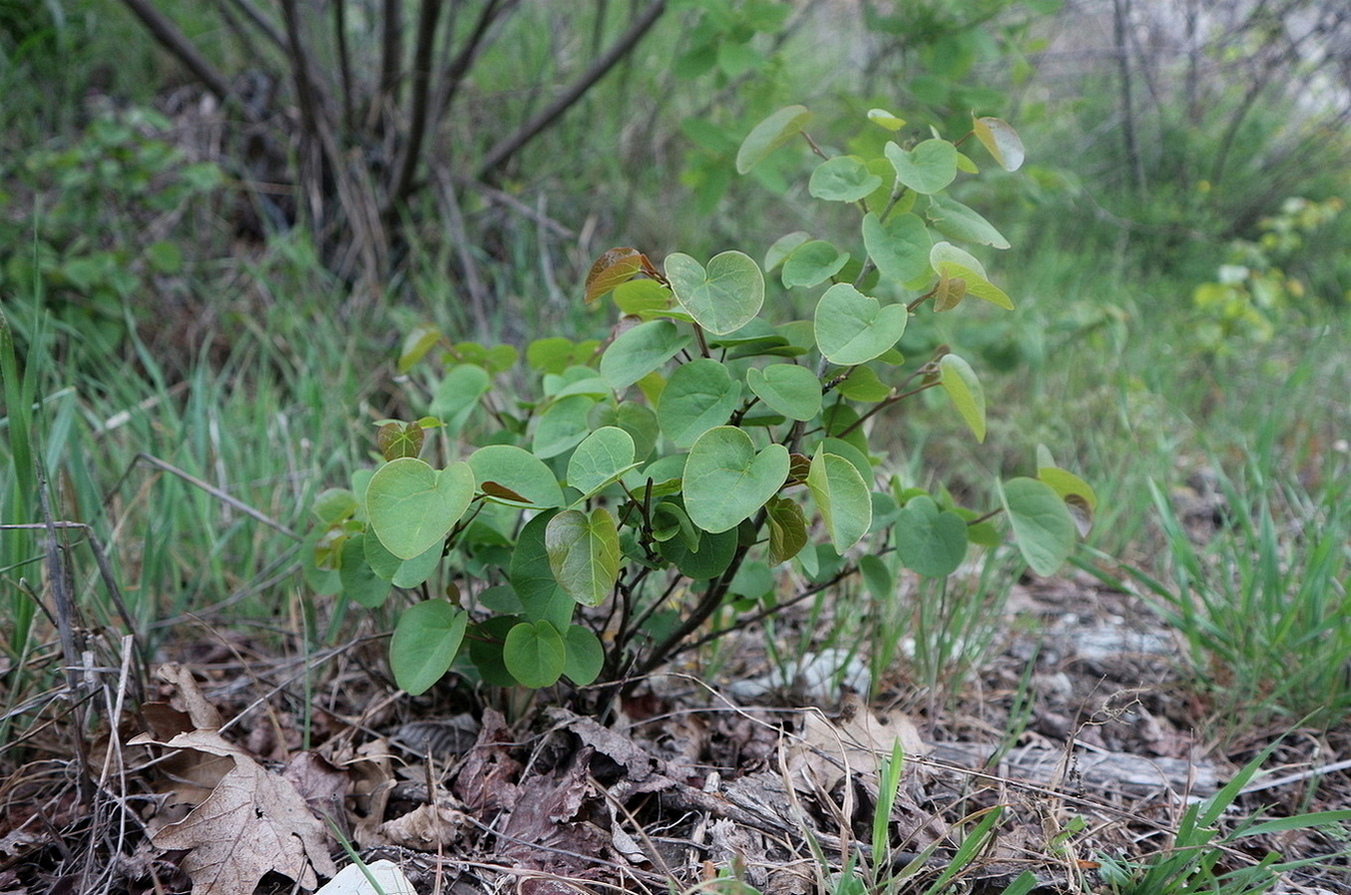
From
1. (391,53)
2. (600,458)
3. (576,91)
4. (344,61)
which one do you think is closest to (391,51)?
(391,53)

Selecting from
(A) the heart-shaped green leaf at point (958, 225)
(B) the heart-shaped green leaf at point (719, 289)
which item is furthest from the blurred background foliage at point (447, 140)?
(B) the heart-shaped green leaf at point (719, 289)

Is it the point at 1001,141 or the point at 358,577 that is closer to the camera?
the point at 1001,141

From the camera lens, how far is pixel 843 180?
1.00m

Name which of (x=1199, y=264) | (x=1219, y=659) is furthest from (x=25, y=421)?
(x=1199, y=264)

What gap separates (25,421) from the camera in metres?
1.15

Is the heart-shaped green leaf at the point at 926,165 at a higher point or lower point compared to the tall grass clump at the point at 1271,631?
higher

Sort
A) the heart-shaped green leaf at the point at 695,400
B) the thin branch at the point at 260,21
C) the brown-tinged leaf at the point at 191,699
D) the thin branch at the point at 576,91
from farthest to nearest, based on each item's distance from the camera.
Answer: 1. the thin branch at the point at 260,21
2. the thin branch at the point at 576,91
3. the brown-tinged leaf at the point at 191,699
4. the heart-shaped green leaf at the point at 695,400

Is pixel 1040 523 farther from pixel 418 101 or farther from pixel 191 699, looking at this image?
pixel 418 101

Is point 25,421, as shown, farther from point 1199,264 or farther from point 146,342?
point 1199,264

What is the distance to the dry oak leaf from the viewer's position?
995 mm

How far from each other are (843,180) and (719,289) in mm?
223

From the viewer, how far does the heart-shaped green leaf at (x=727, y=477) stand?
32.8 inches

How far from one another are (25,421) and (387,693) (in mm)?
621

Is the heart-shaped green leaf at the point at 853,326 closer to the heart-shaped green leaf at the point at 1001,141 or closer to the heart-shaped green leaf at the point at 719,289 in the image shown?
the heart-shaped green leaf at the point at 719,289
